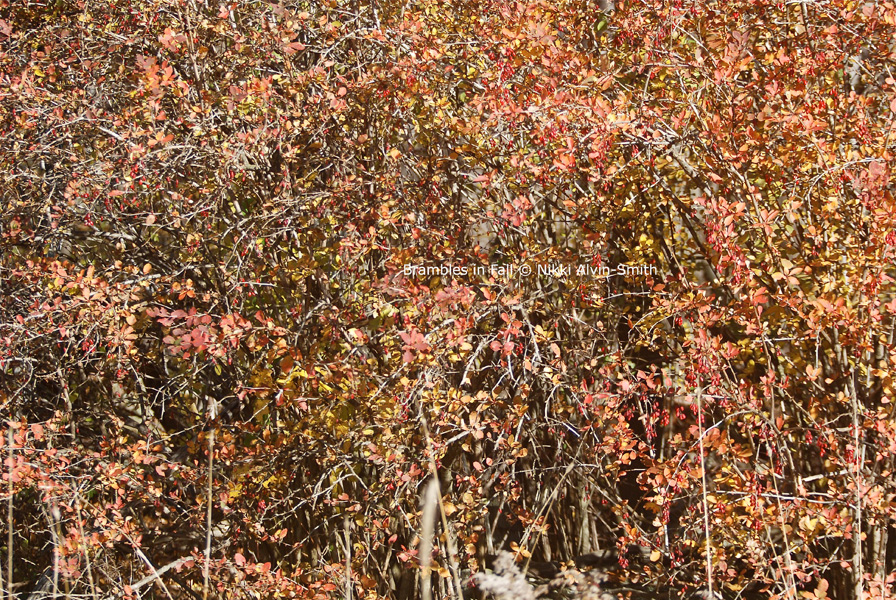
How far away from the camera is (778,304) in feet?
10.4

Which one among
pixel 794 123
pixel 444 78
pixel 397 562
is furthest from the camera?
pixel 397 562

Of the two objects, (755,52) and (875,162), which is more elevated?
(755,52)

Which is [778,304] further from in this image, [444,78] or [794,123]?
[444,78]

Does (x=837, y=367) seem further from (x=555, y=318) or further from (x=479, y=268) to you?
(x=479, y=268)

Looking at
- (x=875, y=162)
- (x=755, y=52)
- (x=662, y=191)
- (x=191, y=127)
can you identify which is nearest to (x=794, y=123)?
(x=875, y=162)

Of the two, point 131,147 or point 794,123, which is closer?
point 794,123

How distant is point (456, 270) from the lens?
333 centimetres

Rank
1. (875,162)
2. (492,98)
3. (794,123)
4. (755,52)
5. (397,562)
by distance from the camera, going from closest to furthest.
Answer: (875,162), (794,123), (492,98), (755,52), (397,562)

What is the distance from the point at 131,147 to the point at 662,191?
2.14 meters

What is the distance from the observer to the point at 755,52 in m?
3.27

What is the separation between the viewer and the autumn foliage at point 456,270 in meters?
2.99

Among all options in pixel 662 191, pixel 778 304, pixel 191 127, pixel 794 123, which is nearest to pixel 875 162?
pixel 794 123

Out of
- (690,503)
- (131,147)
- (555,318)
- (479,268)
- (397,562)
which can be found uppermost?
(131,147)

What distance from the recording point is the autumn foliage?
2.99 m
